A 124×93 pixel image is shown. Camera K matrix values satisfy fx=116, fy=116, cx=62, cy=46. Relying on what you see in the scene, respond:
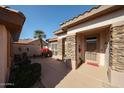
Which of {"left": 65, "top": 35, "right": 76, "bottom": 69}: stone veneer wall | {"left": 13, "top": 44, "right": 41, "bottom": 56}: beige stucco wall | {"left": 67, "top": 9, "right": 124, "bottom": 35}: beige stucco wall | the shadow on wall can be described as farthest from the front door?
{"left": 13, "top": 44, "right": 41, "bottom": 56}: beige stucco wall

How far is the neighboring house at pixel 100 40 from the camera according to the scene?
479 cm

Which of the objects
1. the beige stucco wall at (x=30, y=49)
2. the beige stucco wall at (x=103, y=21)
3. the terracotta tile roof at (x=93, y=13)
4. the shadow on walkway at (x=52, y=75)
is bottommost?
the shadow on walkway at (x=52, y=75)

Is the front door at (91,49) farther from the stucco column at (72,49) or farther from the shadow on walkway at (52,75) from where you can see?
the shadow on walkway at (52,75)

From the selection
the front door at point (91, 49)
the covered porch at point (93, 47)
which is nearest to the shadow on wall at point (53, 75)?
the covered porch at point (93, 47)

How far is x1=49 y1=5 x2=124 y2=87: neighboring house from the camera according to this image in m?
4.79

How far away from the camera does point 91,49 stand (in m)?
8.38

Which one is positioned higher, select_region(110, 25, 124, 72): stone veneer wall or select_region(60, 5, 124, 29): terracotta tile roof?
select_region(60, 5, 124, 29): terracotta tile roof

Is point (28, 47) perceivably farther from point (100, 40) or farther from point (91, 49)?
point (100, 40)

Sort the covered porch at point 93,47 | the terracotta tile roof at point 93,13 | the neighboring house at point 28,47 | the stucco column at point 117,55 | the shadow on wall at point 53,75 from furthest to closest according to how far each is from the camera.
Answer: the neighboring house at point 28,47, the covered porch at point 93,47, the shadow on wall at point 53,75, the terracotta tile roof at point 93,13, the stucco column at point 117,55

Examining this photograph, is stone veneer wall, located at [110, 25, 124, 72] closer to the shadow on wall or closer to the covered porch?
the covered porch

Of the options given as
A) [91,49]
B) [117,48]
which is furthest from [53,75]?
[117,48]

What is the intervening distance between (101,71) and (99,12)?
322 cm

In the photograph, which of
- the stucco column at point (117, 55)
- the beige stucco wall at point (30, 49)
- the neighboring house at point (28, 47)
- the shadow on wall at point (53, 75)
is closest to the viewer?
the stucco column at point (117, 55)

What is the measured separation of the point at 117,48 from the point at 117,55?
0.29 m
